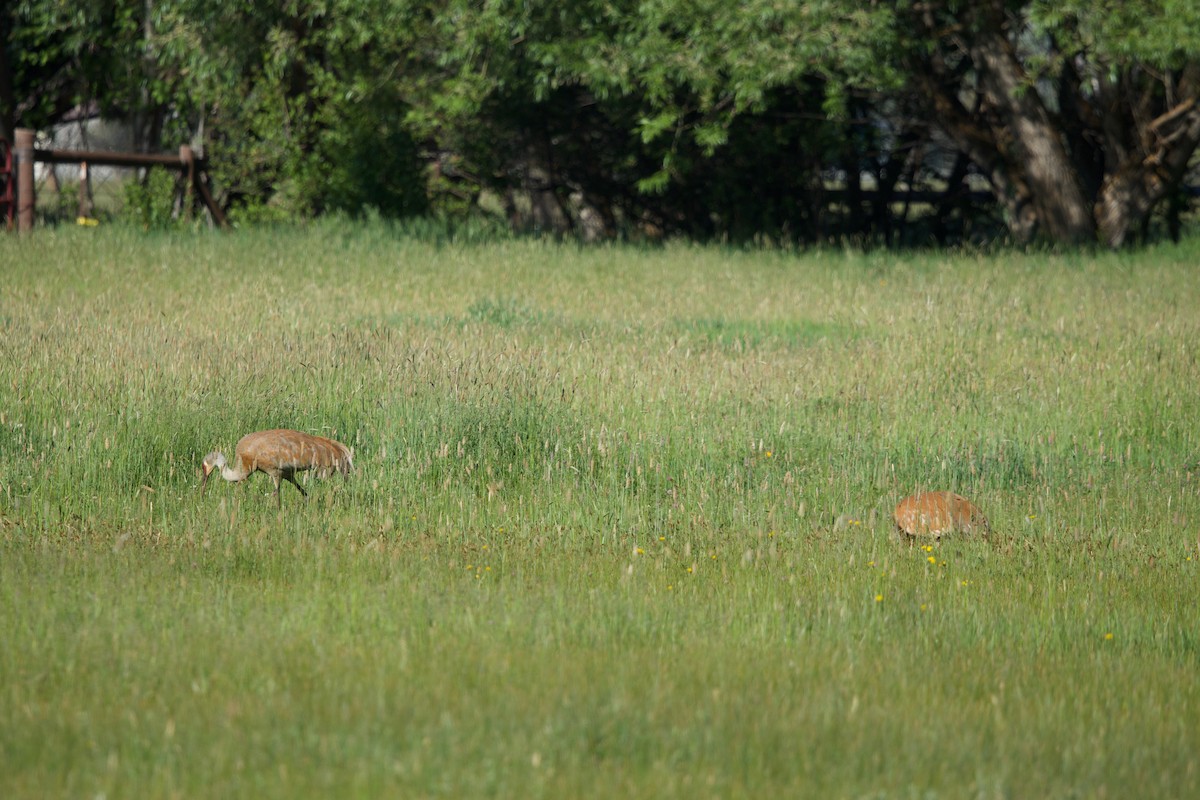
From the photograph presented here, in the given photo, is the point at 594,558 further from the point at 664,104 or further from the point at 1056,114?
the point at 1056,114

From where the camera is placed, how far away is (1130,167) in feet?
64.9

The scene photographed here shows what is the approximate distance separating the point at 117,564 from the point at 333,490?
1431 mm

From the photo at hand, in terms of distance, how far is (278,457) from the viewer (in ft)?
21.0

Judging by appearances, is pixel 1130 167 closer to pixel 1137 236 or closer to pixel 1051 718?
pixel 1137 236

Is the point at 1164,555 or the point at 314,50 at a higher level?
the point at 314,50

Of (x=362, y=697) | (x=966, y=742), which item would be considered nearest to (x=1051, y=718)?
(x=966, y=742)

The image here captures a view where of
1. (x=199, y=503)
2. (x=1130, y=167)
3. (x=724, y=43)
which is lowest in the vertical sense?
(x=199, y=503)

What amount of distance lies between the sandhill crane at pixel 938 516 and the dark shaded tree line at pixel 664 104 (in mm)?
11336

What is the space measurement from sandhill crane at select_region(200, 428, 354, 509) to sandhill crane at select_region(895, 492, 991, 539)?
8.77 ft

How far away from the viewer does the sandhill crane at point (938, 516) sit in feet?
20.1

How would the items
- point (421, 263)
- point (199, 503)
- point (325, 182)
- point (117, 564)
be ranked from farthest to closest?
point (325, 182)
point (421, 263)
point (199, 503)
point (117, 564)

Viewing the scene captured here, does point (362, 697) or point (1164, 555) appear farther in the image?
point (1164, 555)

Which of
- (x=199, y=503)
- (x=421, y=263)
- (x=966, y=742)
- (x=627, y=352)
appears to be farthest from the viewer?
(x=421, y=263)

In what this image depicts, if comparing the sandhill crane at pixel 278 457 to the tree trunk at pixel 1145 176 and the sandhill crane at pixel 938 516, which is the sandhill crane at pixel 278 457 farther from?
the tree trunk at pixel 1145 176
